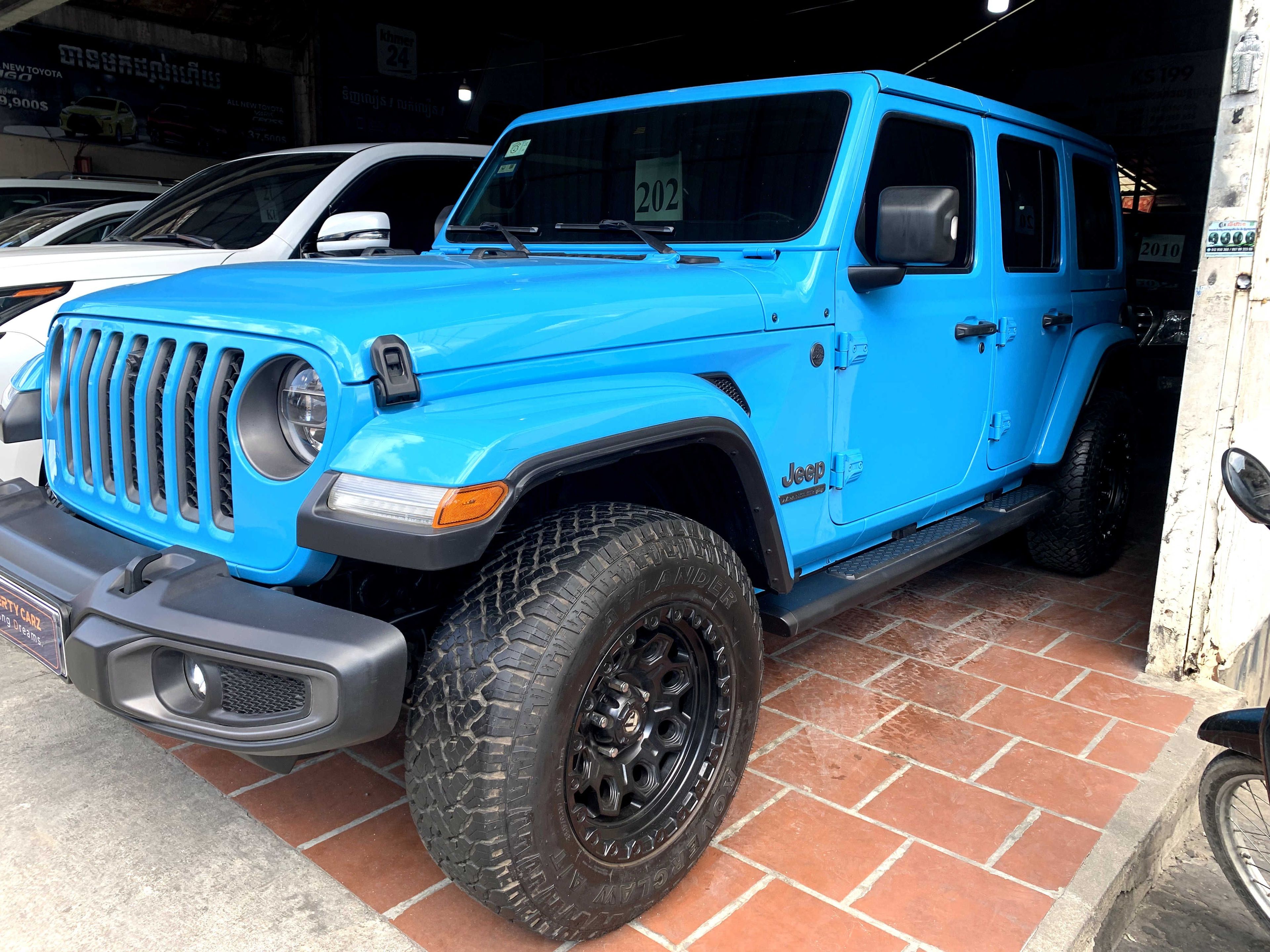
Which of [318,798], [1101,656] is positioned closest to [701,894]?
[318,798]

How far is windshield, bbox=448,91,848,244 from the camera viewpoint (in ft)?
9.14

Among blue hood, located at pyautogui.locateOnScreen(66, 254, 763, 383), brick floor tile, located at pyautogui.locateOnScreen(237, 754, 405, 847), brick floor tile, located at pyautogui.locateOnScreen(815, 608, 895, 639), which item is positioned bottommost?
brick floor tile, located at pyautogui.locateOnScreen(815, 608, 895, 639)

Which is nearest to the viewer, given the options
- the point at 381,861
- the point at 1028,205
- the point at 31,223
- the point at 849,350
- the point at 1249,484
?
the point at 1249,484

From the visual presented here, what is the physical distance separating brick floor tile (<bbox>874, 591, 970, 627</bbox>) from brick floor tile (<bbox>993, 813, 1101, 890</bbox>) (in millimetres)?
1455

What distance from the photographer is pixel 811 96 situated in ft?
9.41

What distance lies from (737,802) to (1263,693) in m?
3.31

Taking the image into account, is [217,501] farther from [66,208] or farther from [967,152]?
[66,208]

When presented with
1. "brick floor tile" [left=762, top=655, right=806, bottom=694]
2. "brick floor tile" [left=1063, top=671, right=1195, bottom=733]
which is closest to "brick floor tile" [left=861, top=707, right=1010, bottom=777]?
"brick floor tile" [left=762, top=655, right=806, bottom=694]

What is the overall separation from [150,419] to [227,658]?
0.66m

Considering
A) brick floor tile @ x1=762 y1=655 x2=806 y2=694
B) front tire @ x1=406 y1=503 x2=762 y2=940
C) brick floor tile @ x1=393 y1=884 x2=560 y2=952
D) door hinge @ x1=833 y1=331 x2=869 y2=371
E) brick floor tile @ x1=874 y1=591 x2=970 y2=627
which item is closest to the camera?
front tire @ x1=406 y1=503 x2=762 y2=940

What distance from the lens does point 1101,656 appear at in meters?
3.69

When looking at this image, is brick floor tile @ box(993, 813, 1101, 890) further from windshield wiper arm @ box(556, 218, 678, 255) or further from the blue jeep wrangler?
windshield wiper arm @ box(556, 218, 678, 255)

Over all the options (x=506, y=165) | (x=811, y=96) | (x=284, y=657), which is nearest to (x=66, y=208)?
(x=506, y=165)

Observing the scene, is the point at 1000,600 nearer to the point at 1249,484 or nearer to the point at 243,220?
the point at 1249,484
